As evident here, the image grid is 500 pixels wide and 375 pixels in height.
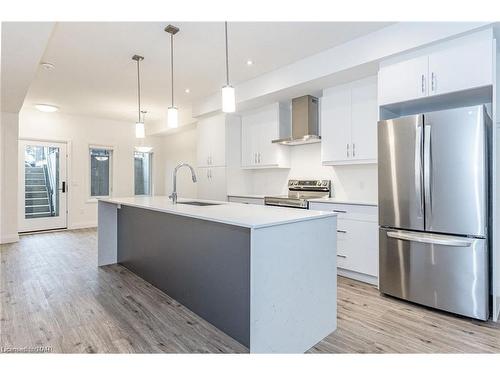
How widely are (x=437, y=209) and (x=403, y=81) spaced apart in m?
1.26

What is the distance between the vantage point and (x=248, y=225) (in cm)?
174

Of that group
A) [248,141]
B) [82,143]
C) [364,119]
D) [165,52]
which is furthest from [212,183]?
[82,143]

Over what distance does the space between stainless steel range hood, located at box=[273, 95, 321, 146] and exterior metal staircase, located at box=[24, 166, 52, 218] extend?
5441 millimetres

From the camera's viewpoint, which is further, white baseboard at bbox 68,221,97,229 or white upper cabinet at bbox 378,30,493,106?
white baseboard at bbox 68,221,97,229

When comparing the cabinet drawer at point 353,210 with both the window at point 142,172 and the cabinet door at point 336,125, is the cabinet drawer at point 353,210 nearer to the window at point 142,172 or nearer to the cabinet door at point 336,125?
the cabinet door at point 336,125

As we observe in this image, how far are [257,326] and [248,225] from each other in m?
0.62

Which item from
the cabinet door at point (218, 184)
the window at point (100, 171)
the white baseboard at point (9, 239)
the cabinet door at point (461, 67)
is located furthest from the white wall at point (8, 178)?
the cabinet door at point (461, 67)

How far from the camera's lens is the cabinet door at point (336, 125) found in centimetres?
371

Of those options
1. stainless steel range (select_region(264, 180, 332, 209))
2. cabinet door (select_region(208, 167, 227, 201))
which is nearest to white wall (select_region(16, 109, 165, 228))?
cabinet door (select_region(208, 167, 227, 201))

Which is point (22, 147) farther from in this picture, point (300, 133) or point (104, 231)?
point (300, 133)

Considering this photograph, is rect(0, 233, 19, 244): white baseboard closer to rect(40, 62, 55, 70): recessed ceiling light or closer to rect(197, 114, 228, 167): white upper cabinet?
rect(40, 62, 55, 70): recessed ceiling light

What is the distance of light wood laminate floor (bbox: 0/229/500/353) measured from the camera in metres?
2.04
